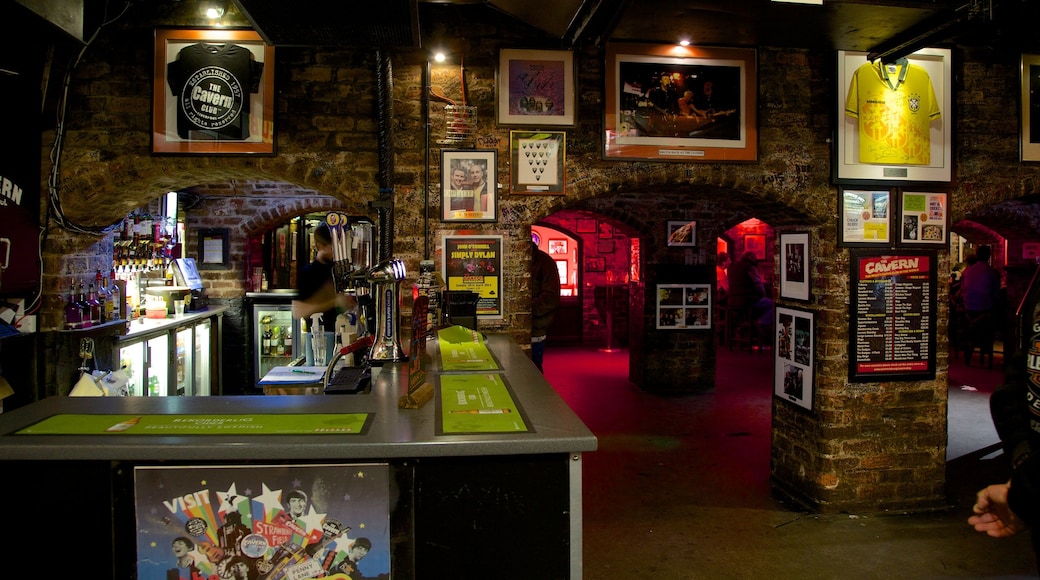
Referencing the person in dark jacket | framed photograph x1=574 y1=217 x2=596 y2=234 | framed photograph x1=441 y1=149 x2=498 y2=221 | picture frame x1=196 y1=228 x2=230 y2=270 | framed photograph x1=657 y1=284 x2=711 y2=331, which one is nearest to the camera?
framed photograph x1=441 y1=149 x2=498 y2=221

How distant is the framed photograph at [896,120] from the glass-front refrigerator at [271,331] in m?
5.82

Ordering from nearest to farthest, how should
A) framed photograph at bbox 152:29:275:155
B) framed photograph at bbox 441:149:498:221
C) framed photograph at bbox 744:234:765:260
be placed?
framed photograph at bbox 152:29:275:155 → framed photograph at bbox 441:149:498:221 → framed photograph at bbox 744:234:765:260

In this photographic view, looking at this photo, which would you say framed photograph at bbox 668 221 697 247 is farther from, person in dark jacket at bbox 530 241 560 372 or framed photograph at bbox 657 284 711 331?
person in dark jacket at bbox 530 241 560 372

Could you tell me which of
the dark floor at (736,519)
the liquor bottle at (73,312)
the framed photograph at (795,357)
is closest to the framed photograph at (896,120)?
the framed photograph at (795,357)

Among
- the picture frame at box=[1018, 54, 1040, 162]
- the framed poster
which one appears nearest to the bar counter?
the framed poster

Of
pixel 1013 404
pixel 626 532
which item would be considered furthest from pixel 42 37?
pixel 1013 404

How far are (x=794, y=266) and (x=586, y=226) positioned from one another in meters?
→ 7.57

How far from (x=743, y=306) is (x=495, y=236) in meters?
8.32

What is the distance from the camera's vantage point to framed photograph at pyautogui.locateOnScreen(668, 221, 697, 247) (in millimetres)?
8125

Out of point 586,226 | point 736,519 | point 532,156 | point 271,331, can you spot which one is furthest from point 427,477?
point 586,226

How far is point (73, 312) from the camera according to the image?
13.5 ft

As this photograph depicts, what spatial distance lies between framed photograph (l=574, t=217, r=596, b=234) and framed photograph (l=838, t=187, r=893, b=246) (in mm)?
7741

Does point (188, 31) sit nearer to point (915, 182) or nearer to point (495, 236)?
point (495, 236)

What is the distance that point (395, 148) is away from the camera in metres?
4.00
